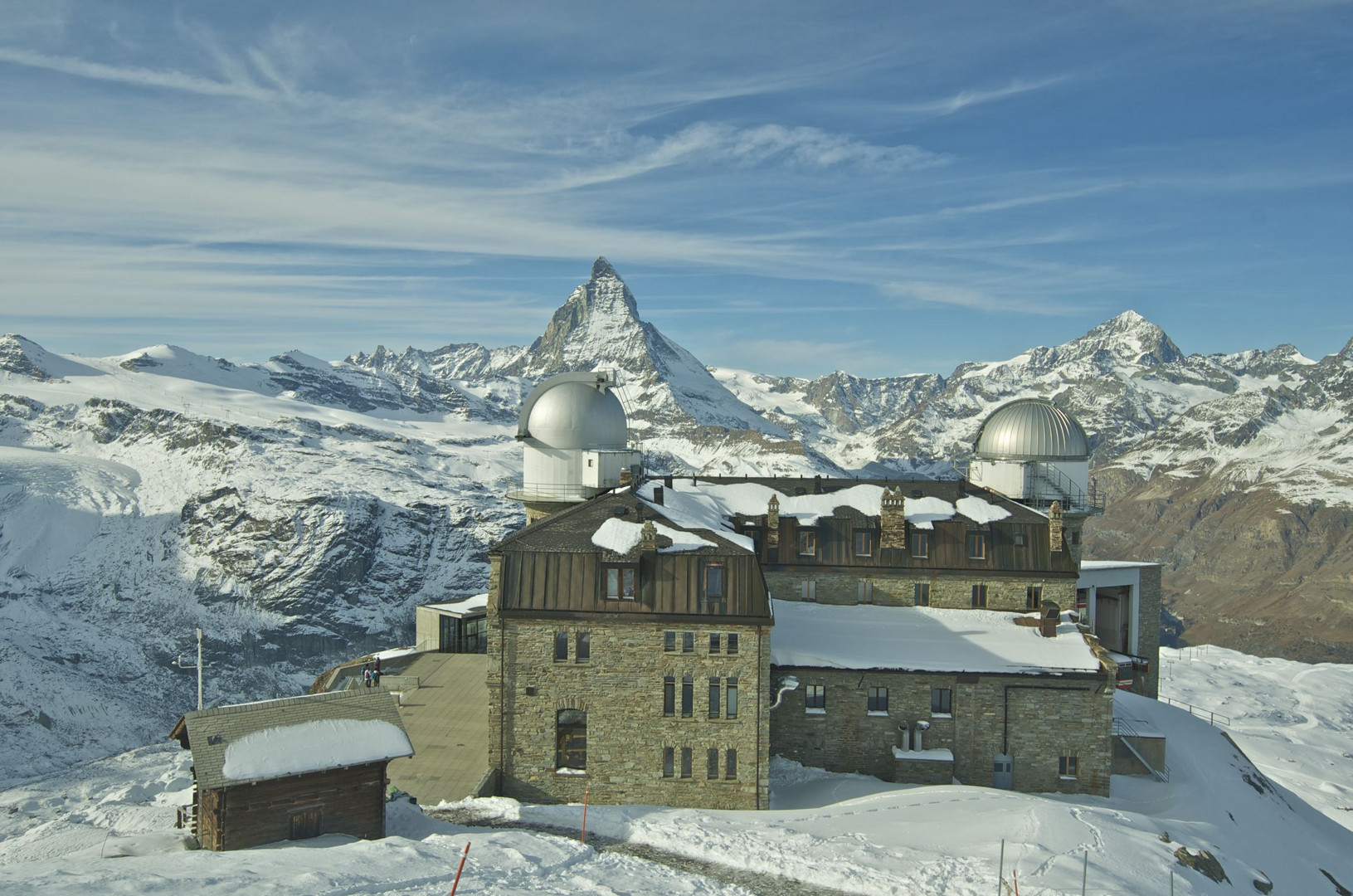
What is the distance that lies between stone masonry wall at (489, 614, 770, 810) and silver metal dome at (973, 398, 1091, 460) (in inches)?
1167

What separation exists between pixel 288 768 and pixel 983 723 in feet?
84.7

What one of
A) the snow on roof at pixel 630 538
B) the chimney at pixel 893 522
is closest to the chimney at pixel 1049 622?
the chimney at pixel 893 522

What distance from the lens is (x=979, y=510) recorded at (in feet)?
159

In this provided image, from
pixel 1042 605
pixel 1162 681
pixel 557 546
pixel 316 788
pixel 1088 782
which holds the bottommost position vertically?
pixel 1162 681

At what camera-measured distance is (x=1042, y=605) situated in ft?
144

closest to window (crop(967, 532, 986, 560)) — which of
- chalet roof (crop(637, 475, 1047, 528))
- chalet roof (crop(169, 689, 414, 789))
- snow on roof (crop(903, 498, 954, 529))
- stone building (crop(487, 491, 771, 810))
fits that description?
chalet roof (crop(637, 475, 1047, 528))

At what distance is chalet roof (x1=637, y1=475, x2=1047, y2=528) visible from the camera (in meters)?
48.1

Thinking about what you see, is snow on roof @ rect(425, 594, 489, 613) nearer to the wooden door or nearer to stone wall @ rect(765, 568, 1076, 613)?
stone wall @ rect(765, 568, 1076, 613)

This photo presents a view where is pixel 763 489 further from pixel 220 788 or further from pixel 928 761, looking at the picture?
pixel 220 788

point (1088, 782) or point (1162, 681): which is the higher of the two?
point (1088, 782)

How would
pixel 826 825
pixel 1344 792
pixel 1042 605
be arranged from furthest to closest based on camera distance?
pixel 1344 792 → pixel 1042 605 → pixel 826 825

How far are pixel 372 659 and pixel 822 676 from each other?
28.7 metres

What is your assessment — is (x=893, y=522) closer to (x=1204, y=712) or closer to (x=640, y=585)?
(x=640, y=585)

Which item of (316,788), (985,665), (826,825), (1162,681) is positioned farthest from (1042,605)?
(1162,681)
